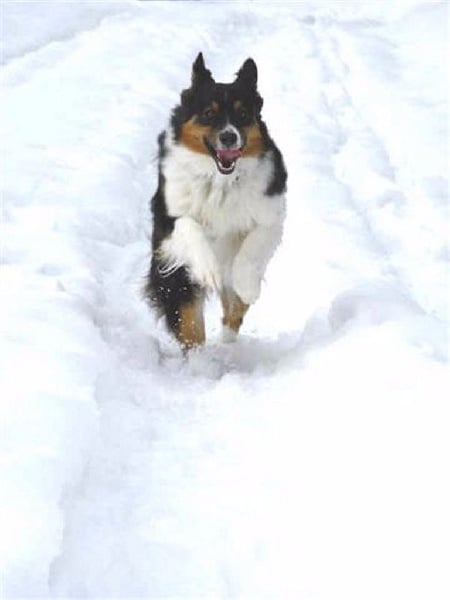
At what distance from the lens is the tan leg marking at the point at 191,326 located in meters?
5.62

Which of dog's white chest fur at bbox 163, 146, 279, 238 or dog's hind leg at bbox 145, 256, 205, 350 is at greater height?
dog's white chest fur at bbox 163, 146, 279, 238

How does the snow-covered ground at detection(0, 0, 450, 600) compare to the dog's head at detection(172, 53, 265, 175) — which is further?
the dog's head at detection(172, 53, 265, 175)

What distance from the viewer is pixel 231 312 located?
19.4 feet

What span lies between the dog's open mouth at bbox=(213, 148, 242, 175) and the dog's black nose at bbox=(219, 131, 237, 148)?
5 centimetres

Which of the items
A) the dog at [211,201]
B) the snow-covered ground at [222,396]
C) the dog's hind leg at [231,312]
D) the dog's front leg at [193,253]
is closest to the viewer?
the snow-covered ground at [222,396]

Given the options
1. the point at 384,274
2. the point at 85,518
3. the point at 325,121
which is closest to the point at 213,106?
the point at 85,518

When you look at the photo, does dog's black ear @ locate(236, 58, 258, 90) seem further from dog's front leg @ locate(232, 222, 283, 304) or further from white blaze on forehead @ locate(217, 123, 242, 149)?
dog's front leg @ locate(232, 222, 283, 304)

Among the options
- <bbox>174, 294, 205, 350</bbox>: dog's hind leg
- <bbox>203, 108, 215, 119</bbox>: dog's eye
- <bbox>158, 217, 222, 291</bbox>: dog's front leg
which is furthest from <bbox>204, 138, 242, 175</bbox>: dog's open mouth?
<bbox>174, 294, 205, 350</bbox>: dog's hind leg

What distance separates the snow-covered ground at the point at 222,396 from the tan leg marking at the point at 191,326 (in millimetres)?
90

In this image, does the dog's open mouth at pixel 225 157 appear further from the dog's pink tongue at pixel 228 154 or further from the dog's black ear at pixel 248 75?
the dog's black ear at pixel 248 75

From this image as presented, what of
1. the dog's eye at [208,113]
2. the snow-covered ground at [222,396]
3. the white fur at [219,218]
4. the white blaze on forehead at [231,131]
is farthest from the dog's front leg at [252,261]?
the dog's eye at [208,113]

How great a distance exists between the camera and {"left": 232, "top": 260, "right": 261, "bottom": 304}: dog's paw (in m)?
5.58

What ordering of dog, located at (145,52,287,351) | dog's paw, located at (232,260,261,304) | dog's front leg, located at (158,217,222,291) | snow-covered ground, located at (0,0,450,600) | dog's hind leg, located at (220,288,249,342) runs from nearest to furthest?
snow-covered ground, located at (0,0,450,600) → dog, located at (145,52,287,351) → dog's front leg, located at (158,217,222,291) → dog's paw, located at (232,260,261,304) → dog's hind leg, located at (220,288,249,342)

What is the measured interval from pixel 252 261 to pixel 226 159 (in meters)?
0.62
